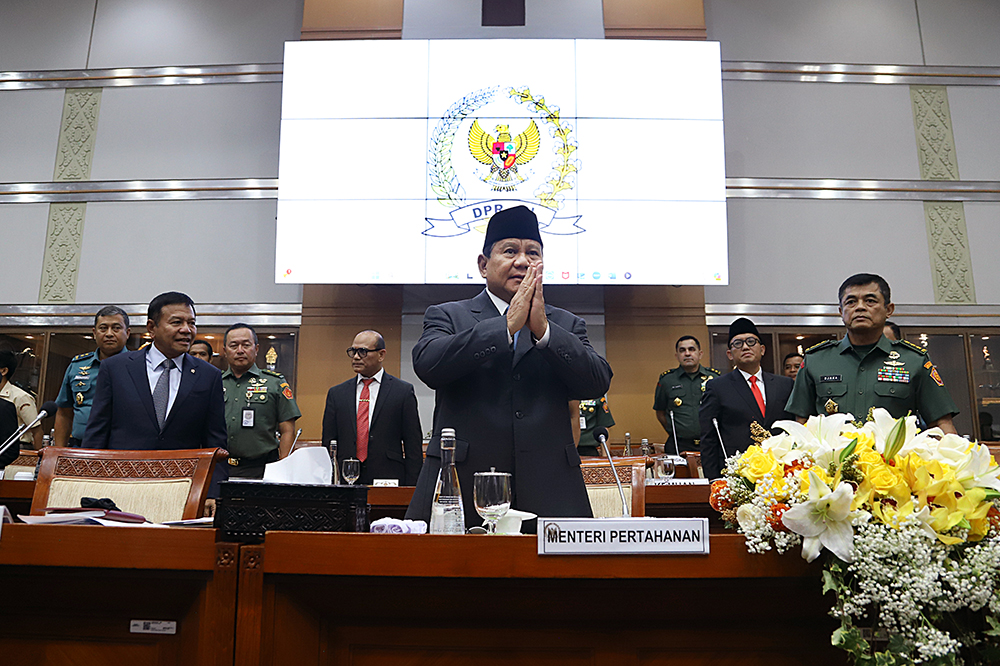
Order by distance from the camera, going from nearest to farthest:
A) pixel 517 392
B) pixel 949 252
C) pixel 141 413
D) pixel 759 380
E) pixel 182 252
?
pixel 517 392 → pixel 141 413 → pixel 759 380 → pixel 949 252 → pixel 182 252

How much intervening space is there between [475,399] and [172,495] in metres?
0.91

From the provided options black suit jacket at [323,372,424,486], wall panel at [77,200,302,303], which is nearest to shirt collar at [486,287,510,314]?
black suit jacket at [323,372,424,486]

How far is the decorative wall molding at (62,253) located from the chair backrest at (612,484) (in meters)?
5.47

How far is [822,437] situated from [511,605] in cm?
55

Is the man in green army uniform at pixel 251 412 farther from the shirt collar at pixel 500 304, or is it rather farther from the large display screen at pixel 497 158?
the shirt collar at pixel 500 304

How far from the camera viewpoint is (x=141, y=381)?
9.50 feet

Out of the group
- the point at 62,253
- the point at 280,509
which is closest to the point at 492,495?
the point at 280,509

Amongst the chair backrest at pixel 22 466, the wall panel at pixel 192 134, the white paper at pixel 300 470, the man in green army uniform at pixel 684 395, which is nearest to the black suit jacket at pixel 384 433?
the chair backrest at pixel 22 466

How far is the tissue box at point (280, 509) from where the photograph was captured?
3.84 ft

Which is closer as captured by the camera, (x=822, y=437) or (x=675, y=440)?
(x=822, y=437)

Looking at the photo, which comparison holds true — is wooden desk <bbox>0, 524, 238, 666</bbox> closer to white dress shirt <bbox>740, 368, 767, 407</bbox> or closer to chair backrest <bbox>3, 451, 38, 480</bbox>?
chair backrest <bbox>3, 451, 38, 480</bbox>

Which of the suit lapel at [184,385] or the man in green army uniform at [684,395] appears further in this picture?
the man in green army uniform at [684,395]

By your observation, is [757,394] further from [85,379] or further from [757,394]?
[85,379]

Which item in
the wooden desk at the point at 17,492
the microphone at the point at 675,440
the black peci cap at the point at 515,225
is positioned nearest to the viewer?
the black peci cap at the point at 515,225
